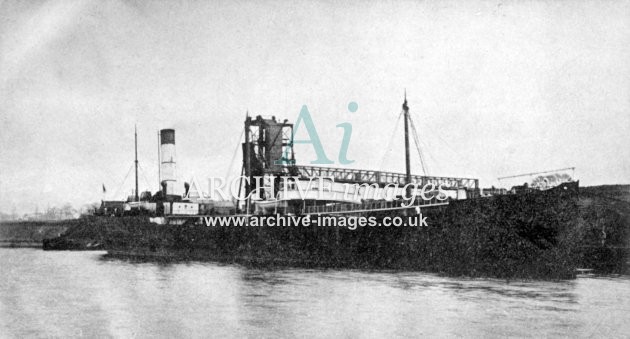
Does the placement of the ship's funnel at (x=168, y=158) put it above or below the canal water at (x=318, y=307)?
above

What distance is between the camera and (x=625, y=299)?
1712 cm

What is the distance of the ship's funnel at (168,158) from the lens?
4497 centimetres

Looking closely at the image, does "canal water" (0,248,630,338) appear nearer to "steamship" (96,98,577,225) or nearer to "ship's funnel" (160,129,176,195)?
"steamship" (96,98,577,225)

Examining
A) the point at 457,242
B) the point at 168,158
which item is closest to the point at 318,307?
the point at 457,242

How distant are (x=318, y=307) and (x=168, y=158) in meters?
32.4

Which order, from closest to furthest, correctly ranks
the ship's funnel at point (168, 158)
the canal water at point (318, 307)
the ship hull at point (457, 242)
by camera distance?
the canal water at point (318, 307) < the ship hull at point (457, 242) < the ship's funnel at point (168, 158)

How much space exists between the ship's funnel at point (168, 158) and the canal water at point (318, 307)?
21742 mm

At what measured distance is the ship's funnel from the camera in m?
45.0

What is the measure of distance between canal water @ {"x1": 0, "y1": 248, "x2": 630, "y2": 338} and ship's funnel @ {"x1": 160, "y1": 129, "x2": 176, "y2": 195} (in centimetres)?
2174

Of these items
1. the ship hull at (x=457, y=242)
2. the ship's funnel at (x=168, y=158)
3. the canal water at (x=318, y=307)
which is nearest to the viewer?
the canal water at (x=318, y=307)

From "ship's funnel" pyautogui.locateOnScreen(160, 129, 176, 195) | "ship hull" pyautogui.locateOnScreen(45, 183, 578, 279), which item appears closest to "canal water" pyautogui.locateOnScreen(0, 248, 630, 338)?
"ship hull" pyautogui.locateOnScreen(45, 183, 578, 279)

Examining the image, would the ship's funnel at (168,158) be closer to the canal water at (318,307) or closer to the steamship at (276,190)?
the steamship at (276,190)

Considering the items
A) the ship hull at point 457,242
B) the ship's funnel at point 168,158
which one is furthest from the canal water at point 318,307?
the ship's funnel at point 168,158

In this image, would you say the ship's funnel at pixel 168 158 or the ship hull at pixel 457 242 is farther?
the ship's funnel at pixel 168 158
